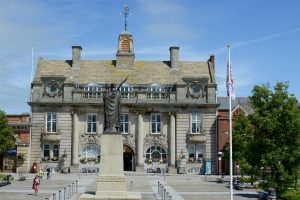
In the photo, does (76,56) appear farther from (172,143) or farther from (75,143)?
(172,143)

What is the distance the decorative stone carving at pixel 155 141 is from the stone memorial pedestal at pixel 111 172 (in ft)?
108

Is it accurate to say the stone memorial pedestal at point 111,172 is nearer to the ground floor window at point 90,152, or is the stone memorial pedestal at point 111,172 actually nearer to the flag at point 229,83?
the flag at point 229,83

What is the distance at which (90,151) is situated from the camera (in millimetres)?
61750

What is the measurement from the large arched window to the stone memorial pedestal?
33.5 meters

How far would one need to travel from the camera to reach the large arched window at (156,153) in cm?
6219

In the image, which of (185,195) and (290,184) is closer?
(290,184)

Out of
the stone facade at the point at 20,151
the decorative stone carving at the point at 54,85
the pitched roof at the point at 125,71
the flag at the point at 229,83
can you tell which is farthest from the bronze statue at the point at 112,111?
the stone facade at the point at 20,151

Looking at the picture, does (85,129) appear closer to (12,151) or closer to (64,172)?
(64,172)

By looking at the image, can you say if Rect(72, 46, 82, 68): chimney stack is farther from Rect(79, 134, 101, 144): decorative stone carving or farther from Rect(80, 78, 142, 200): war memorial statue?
Rect(80, 78, 142, 200): war memorial statue

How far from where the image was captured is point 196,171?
61.7 m

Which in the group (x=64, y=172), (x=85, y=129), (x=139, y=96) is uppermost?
(x=139, y=96)

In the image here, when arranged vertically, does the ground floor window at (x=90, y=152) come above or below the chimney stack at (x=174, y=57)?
below

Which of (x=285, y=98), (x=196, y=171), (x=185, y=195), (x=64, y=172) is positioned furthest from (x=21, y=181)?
(x=285, y=98)

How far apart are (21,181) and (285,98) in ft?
90.4
